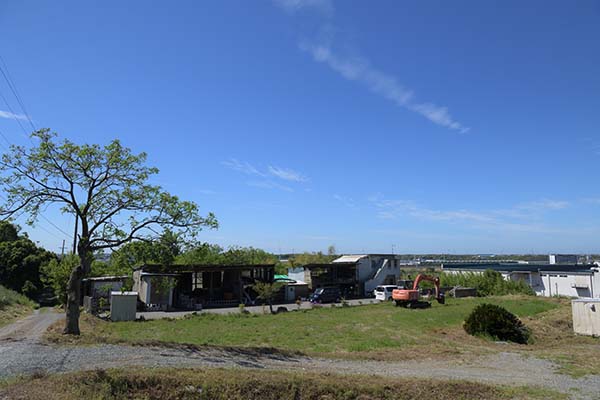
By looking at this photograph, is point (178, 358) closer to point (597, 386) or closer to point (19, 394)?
point (19, 394)

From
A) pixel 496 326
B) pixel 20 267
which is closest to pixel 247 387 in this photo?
pixel 496 326

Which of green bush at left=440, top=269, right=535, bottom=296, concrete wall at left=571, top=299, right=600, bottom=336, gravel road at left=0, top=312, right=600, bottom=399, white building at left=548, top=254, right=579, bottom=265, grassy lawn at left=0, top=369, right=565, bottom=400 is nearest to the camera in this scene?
grassy lawn at left=0, top=369, right=565, bottom=400

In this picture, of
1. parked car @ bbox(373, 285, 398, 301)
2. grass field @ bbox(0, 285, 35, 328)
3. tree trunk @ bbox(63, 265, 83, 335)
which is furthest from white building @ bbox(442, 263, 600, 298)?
grass field @ bbox(0, 285, 35, 328)

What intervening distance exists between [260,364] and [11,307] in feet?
95.3

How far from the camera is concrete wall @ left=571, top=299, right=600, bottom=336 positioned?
21297 mm

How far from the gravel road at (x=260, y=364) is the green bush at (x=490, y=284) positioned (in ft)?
114

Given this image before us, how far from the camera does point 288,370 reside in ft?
37.2

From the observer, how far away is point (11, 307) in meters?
31.8

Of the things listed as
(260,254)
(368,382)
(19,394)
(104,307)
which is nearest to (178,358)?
(19,394)

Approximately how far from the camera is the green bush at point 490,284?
149 ft

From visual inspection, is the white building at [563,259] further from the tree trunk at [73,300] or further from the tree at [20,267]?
the tree trunk at [73,300]

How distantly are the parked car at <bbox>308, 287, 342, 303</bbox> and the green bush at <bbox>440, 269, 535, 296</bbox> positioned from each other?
56.0ft

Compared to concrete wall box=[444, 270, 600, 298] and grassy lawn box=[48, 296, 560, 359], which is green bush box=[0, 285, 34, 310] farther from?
concrete wall box=[444, 270, 600, 298]

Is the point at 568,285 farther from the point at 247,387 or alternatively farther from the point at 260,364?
the point at 247,387
